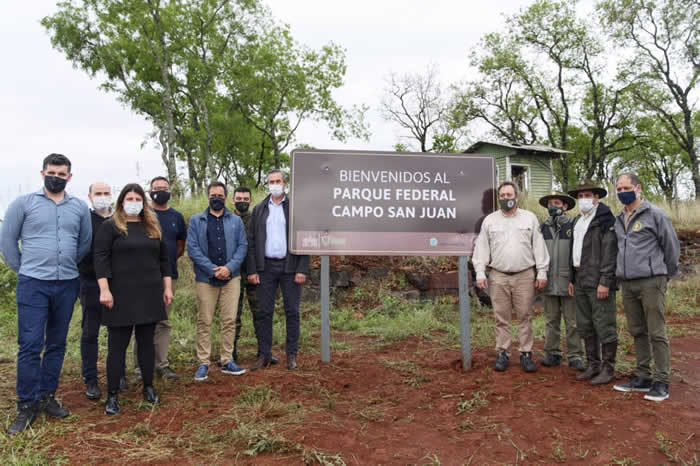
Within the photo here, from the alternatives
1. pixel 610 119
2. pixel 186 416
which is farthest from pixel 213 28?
pixel 186 416

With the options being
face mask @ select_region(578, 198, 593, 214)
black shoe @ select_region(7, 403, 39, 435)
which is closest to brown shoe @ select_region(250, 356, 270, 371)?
black shoe @ select_region(7, 403, 39, 435)

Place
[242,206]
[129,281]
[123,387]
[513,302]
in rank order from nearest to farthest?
[129,281] → [123,387] → [513,302] → [242,206]

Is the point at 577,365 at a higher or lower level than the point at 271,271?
lower

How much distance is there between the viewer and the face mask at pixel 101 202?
4191mm

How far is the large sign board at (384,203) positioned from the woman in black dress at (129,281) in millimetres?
1627

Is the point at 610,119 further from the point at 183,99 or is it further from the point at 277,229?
the point at 277,229

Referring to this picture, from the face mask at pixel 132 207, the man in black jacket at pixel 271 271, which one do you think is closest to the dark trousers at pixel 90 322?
the face mask at pixel 132 207

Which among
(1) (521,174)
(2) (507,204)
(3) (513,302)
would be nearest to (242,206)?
(2) (507,204)

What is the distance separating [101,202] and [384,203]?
2.86m

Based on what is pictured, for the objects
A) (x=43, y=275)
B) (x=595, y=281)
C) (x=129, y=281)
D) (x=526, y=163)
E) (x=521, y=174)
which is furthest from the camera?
(x=526, y=163)

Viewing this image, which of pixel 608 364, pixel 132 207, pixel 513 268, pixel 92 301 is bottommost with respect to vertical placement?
pixel 608 364

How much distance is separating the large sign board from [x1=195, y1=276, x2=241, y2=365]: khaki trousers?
34.3 inches

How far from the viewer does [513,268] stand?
4.81 metres

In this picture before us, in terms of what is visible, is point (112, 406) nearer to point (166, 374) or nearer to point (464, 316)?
point (166, 374)
